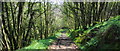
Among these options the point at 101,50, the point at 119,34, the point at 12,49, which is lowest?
the point at 12,49

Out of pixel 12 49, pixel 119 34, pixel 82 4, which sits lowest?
pixel 12 49

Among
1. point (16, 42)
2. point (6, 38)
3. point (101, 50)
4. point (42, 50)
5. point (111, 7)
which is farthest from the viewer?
point (111, 7)

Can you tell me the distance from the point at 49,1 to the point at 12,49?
45.5 ft

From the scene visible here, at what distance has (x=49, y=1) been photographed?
85.8 ft

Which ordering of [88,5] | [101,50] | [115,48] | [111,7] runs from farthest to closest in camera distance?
1. [111,7]
2. [88,5]
3. [101,50]
4. [115,48]

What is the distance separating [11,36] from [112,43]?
33.1 ft

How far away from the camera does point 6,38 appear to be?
1365cm

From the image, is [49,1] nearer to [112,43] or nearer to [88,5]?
[88,5]

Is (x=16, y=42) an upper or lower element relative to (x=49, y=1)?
lower

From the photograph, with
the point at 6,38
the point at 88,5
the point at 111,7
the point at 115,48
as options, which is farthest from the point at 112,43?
the point at 111,7

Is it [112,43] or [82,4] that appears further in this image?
[82,4]

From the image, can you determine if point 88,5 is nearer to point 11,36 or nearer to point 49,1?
point 49,1

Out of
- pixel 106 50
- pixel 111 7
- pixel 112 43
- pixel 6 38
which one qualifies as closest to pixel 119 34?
pixel 112 43

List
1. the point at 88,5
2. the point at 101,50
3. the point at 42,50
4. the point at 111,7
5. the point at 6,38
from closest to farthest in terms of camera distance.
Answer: the point at 101,50 < the point at 42,50 < the point at 6,38 < the point at 88,5 < the point at 111,7
